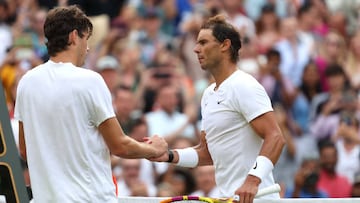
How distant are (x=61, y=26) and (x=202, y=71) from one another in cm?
781

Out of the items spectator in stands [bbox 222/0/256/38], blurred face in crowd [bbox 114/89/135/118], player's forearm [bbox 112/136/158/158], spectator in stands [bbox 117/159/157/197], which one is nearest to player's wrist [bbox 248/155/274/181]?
player's forearm [bbox 112/136/158/158]

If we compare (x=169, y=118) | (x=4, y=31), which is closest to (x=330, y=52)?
(x=169, y=118)

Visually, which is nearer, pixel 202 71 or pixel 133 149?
pixel 133 149

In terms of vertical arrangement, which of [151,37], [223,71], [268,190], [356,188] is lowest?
[356,188]

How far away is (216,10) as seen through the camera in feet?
53.4

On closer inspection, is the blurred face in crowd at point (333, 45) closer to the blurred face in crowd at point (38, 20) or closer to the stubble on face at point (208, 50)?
the blurred face in crowd at point (38, 20)

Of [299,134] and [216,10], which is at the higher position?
[216,10]

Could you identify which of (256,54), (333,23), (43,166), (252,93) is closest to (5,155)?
(43,166)

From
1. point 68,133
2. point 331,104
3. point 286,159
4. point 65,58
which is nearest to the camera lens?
point 68,133

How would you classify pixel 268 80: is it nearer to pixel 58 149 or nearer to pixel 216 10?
pixel 216 10

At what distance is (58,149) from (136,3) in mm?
9917

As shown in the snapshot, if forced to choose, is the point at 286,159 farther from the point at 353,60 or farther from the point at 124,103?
the point at 353,60

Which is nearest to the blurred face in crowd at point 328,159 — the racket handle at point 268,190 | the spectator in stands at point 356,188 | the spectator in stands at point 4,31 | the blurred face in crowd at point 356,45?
the spectator in stands at point 356,188

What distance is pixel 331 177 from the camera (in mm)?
13422
